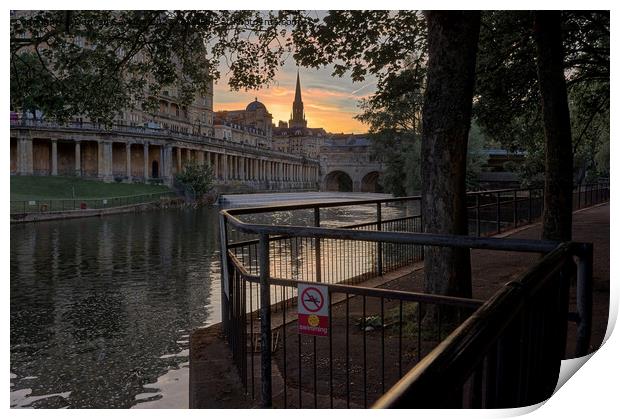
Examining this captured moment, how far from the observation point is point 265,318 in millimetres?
3453

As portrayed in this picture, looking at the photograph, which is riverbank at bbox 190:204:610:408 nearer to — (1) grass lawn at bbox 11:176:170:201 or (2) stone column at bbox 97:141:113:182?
(1) grass lawn at bbox 11:176:170:201

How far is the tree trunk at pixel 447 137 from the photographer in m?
4.75

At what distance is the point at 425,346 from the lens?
4.68 metres

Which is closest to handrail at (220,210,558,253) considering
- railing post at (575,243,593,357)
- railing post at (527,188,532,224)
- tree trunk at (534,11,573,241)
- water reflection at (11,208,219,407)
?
railing post at (575,243,593,357)

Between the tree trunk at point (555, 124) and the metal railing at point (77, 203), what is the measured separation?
1025 centimetres

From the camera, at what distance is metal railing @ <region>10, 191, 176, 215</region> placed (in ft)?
44.7

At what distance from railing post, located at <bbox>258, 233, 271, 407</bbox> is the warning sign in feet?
1.27

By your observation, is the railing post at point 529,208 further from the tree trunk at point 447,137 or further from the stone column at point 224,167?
the stone column at point 224,167

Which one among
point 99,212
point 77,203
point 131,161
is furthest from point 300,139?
point 99,212

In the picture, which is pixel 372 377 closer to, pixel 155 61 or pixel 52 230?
pixel 155 61

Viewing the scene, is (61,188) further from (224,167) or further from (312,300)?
(224,167)

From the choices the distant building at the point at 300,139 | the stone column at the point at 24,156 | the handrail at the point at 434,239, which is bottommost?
the handrail at the point at 434,239

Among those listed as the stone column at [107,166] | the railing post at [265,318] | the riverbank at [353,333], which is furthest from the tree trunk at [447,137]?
the stone column at [107,166]

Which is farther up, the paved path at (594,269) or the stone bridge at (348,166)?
the stone bridge at (348,166)
